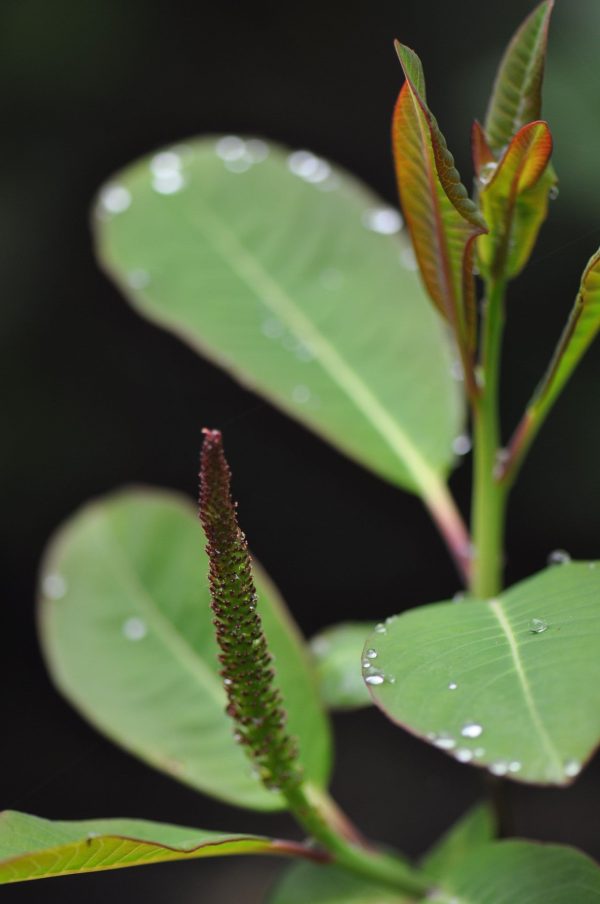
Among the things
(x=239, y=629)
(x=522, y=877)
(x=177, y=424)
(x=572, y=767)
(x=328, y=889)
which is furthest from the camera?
(x=177, y=424)

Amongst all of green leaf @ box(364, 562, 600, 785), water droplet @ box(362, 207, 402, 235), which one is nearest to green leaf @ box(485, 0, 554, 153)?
green leaf @ box(364, 562, 600, 785)

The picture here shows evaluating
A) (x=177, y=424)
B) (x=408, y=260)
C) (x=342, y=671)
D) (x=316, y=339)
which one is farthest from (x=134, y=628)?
(x=177, y=424)

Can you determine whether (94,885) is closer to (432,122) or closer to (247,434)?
(247,434)

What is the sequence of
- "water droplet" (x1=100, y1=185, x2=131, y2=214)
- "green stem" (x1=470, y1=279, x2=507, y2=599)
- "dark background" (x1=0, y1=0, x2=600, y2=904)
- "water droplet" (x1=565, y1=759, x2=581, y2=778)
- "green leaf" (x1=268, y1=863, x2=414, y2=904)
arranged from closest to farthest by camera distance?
"water droplet" (x1=565, y1=759, x2=581, y2=778) < "green stem" (x1=470, y1=279, x2=507, y2=599) < "green leaf" (x1=268, y1=863, x2=414, y2=904) < "water droplet" (x1=100, y1=185, x2=131, y2=214) < "dark background" (x1=0, y1=0, x2=600, y2=904)

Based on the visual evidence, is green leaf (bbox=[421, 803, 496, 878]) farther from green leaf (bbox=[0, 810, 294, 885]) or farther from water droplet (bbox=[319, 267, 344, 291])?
water droplet (bbox=[319, 267, 344, 291])

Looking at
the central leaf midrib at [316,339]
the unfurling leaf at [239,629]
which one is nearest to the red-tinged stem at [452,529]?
the central leaf midrib at [316,339]

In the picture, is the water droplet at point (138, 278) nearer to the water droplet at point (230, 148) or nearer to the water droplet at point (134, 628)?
the water droplet at point (230, 148)

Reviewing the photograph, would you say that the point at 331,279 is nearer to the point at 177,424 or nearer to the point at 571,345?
the point at 571,345
